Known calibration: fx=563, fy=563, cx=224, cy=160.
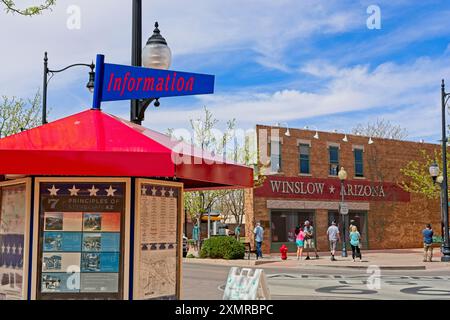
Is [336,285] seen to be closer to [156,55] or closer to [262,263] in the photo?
[262,263]

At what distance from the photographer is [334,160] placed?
38.0 m

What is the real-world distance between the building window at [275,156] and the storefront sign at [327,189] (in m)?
0.63

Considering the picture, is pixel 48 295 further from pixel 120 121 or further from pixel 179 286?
pixel 120 121

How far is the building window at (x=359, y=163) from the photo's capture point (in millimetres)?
39062

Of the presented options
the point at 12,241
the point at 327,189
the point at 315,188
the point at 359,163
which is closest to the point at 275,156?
the point at 315,188

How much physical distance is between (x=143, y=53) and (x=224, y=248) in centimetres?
1987

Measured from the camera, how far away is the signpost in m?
7.11

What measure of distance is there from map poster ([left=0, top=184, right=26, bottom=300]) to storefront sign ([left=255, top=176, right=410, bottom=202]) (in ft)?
88.5

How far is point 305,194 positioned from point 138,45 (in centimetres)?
2930

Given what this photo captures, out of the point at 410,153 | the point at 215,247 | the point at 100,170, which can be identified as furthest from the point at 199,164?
the point at 410,153

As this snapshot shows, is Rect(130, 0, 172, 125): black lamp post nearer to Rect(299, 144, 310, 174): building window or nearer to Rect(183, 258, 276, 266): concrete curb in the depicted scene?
Rect(183, 258, 276, 266): concrete curb

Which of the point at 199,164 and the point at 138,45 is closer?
the point at 199,164

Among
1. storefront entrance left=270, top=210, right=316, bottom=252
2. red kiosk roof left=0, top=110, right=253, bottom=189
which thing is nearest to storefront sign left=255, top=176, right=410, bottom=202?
storefront entrance left=270, top=210, right=316, bottom=252

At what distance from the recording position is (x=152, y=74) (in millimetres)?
7125
